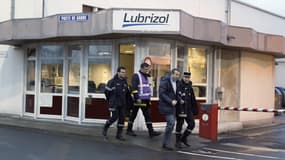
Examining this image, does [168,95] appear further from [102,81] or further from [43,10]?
[43,10]

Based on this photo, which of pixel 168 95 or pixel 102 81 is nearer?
pixel 168 95

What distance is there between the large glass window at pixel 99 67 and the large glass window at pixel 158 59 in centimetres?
140

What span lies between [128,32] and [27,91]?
19.5ft

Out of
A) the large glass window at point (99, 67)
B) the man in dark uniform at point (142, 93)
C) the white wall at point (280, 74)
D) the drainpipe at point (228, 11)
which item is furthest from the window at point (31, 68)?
the white wall at point (280, 74)

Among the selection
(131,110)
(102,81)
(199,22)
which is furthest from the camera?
(102,81)

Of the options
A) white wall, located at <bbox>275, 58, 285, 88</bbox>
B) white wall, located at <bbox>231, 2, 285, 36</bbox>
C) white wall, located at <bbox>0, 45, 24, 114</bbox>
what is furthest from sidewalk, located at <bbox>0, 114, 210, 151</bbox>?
white wall, located at <bbox>275, 58, 285, 88</bbox>

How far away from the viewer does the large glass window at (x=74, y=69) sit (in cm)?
1603

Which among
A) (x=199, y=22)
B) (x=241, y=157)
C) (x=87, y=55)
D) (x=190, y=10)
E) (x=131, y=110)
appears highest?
(x=190, y=10)

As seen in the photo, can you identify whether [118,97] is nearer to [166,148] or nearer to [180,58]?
[166,148]

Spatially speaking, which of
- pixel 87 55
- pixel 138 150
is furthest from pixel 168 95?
pixel 87 55

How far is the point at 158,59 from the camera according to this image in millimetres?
14750

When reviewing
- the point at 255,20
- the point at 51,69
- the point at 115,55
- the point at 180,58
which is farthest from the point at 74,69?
the point at 255,20

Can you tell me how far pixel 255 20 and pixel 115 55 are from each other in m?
12.9

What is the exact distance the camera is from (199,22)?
14445 millimetres
